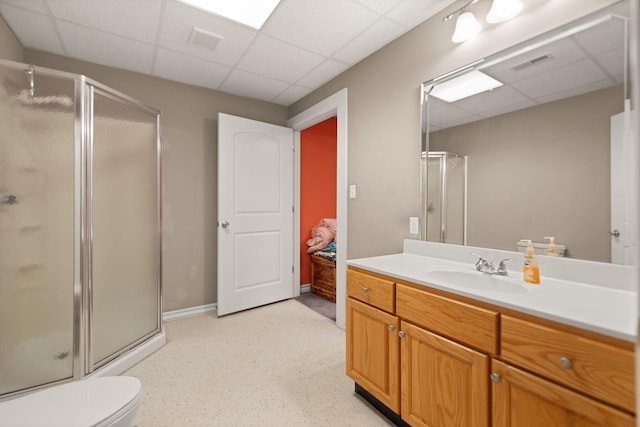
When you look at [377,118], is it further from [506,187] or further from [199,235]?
[199,235]

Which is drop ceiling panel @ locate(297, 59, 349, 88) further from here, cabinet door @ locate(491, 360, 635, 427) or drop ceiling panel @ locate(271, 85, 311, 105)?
cabinet door @ locate(491, 360, 635, 427)

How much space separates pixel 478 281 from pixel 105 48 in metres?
3.07

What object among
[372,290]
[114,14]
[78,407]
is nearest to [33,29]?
[114,14]

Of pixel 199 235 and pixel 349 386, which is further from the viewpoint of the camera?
pixel 199 235

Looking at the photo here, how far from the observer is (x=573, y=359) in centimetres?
80

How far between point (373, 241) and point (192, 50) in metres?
2.11

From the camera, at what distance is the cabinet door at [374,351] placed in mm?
1340

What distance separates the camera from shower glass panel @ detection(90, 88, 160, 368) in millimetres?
1823

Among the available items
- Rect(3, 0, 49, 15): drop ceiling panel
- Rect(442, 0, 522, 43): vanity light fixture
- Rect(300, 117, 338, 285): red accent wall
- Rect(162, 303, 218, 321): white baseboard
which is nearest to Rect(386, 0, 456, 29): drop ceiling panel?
Rect(442, 0, 522, 43): vanity light fixture

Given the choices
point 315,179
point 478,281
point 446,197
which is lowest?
point 478,281

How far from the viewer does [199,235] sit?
294 centimetres

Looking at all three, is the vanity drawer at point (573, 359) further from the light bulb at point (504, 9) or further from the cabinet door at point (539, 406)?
the light bulb at point (504, 9)

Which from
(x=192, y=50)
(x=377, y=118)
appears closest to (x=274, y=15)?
(x=192, y=50)

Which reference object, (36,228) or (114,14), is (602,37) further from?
(36,228)
